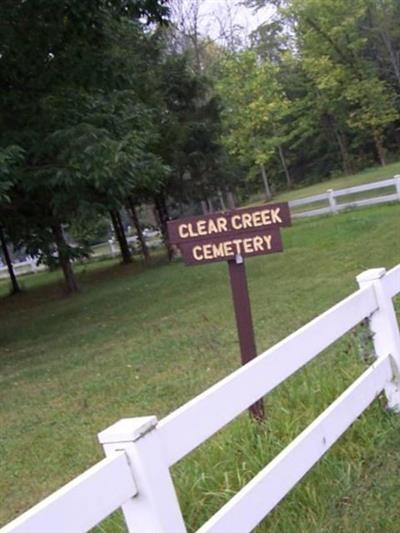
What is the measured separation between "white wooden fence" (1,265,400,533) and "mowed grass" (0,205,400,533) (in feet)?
0.87

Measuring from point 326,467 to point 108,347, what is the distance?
25.6ft

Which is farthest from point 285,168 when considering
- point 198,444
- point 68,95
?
point 198,444

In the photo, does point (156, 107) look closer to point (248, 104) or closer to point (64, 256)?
point (64, 256)

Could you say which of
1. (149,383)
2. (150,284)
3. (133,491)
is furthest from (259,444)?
(150,284)

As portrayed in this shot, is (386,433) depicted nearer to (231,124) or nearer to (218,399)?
(218,399)

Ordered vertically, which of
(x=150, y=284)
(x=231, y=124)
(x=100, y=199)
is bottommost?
(x=150, y=284)

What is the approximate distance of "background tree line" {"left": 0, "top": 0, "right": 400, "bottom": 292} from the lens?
12.4 metres

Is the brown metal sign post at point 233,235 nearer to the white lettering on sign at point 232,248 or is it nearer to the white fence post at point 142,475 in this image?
the white lettering on sign at point 232,248

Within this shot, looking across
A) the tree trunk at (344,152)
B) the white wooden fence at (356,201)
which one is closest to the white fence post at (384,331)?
the white wooden fence at (356,201)

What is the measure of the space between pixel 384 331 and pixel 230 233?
1.22 meters

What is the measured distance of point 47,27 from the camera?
1250 cm

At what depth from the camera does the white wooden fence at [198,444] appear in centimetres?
214

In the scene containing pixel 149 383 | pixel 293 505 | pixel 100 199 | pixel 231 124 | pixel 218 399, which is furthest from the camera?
pixel 231 124

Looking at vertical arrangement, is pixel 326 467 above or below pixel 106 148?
below
